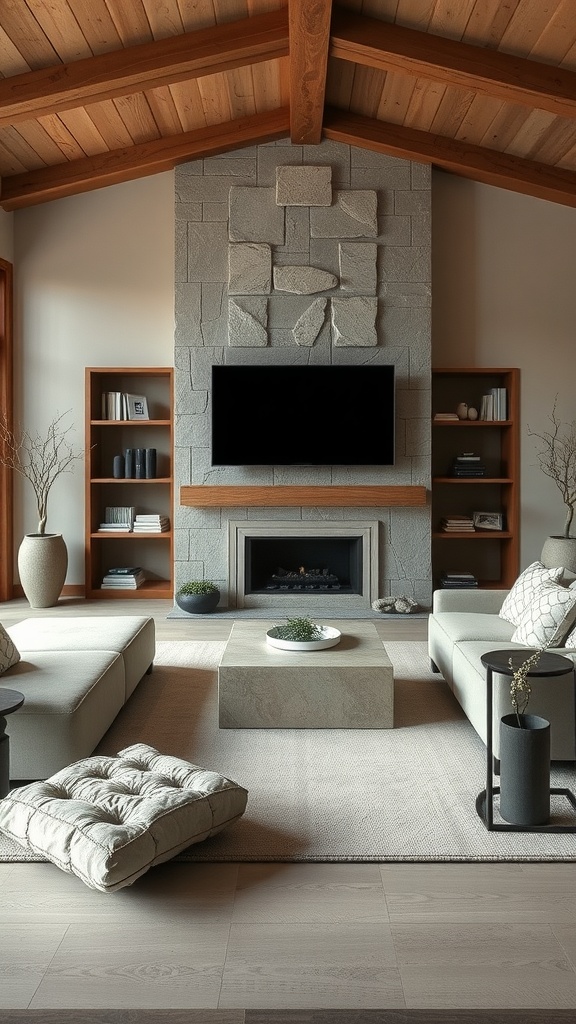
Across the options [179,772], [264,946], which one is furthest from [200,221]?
[264,946]

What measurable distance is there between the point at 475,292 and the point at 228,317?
1.96 metres

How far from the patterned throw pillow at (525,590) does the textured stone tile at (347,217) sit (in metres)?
3.28

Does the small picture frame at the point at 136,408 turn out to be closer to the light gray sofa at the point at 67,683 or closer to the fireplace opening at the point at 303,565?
the fireplace opening at the point at 303,565

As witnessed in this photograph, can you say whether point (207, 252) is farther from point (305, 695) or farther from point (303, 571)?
point (305, 695)

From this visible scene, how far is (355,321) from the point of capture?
6461 mm

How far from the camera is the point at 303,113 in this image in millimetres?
5840

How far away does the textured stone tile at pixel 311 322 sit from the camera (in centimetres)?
645

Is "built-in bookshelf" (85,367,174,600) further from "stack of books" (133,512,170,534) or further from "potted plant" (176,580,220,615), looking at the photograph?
"potted plant" (176,580,220,615)

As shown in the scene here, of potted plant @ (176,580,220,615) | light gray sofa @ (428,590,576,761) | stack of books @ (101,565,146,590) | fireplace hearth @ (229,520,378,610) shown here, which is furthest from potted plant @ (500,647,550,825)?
stack of books @ (101,565,146,590)

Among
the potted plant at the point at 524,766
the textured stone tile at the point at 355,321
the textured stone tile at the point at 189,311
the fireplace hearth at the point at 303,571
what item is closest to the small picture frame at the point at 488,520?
the fireplace hearth at the point at 303,571

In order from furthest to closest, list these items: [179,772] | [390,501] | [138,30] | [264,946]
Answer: [390,501] < [138,30] < [179,772] < [264,946]

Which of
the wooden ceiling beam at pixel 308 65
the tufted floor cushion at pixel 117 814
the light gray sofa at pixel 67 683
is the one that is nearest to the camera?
the tufted floor cushion at pixel 117 814

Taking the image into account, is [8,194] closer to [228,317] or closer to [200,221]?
[200,221]

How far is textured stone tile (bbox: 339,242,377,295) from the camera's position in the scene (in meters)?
6.46
